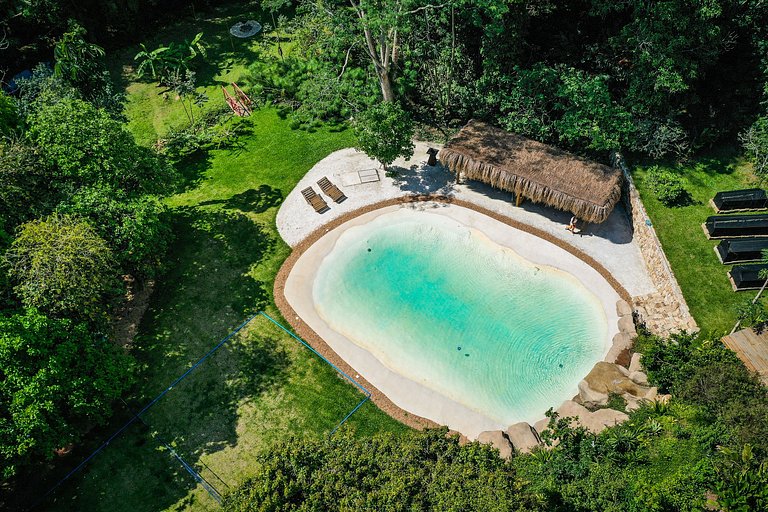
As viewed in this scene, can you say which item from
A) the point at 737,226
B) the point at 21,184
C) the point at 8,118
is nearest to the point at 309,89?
the point at 8,118

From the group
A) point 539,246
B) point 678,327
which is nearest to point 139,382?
point 539,246

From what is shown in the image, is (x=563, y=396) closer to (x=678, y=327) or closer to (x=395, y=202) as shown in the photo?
(x=678, y=327)

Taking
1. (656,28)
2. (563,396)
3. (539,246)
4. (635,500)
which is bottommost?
(563,396)

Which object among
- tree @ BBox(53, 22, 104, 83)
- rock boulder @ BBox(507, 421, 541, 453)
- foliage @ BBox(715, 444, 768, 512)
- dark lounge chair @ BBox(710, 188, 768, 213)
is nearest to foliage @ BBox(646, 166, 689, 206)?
dark lounge chair @ BBox(710, 188, 768, 213)

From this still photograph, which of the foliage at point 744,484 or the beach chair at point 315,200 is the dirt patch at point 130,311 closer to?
the beach chair at point 315,200

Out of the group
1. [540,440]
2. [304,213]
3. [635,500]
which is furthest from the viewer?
[304,213]

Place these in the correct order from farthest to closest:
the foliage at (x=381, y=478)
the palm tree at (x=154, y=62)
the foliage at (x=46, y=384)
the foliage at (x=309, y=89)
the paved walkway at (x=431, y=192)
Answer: the palm tree at (x=154, y=62) → the foliage at (x=309, y=89) → the paved walkway at (x=431, y=192) → the foliage at (x=46, y=384) → the foliage at (x=381, y=478)

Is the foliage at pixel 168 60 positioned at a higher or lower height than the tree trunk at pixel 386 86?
lower

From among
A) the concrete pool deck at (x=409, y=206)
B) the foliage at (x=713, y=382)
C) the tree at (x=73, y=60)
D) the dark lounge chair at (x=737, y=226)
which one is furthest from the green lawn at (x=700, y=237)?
the tree at (x=73, y=60)
